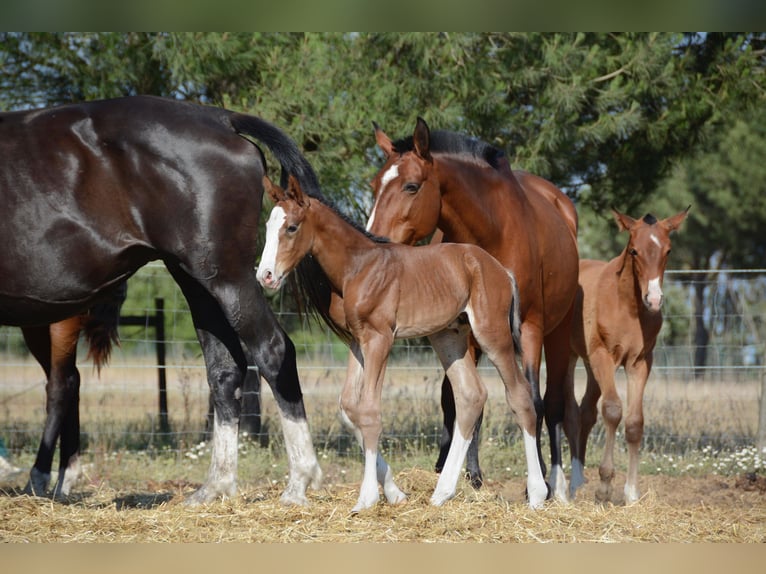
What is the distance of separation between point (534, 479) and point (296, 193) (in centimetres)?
203

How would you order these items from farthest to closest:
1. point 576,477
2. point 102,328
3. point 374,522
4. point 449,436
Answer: point 102,328 → point 576,477 → point 449,436 → point 374,522

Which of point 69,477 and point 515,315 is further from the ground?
point 515,315

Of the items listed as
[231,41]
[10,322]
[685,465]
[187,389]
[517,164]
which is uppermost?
[231,41]

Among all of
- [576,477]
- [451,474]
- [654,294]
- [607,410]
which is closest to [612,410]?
[607,410]

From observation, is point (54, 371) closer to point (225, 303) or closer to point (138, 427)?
point (225, 303)

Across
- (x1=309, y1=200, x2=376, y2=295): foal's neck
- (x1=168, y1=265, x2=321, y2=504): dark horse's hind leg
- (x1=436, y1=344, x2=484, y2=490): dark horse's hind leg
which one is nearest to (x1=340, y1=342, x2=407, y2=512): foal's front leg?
(x1=168, y1=265, x2=321, y2=504): dark horse's hind leg

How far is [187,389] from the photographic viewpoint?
32.7 ft

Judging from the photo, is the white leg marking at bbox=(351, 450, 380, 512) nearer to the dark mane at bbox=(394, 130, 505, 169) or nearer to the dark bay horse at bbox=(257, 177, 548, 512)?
the dark bay horse at bbox=(257, 177, 548, 512)

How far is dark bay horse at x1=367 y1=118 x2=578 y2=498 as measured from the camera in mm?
5332

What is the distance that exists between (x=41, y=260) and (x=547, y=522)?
9.67ft

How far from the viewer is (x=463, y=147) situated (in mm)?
5812

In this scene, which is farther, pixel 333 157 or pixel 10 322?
pixel 333 157

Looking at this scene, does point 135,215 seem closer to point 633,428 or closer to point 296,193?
point 296,193

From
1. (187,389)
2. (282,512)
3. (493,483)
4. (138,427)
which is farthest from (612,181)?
(282,512)
